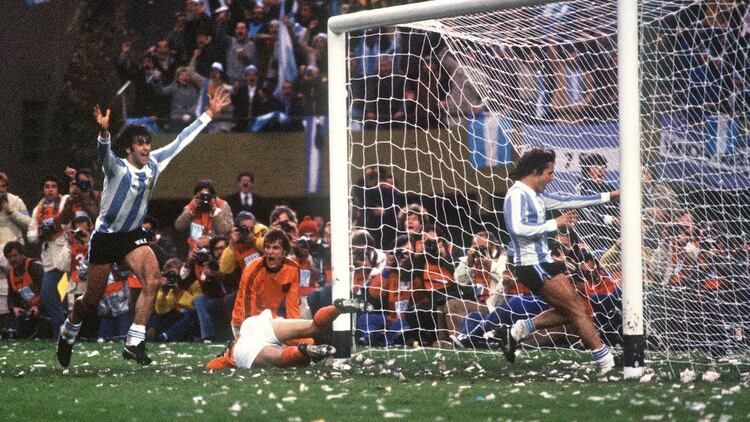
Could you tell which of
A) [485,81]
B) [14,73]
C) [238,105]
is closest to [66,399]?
[485,81]

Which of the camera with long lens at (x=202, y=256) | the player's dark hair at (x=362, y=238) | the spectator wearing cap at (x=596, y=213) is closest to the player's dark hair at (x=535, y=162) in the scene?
the spectator wearing cap at (x=596, y=213)

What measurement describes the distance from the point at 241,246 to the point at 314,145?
336 cm

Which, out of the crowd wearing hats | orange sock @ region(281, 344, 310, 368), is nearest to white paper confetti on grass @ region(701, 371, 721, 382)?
orange sock @ region(281, 344, 310, 368)

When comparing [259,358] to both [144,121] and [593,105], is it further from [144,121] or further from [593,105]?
[144,121]

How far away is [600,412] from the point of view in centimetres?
677

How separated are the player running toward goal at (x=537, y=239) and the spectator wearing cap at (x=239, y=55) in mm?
7534

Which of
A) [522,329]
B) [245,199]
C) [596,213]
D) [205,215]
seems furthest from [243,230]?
[522,329]

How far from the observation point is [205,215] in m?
14.2

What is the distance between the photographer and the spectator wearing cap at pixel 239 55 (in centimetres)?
1686

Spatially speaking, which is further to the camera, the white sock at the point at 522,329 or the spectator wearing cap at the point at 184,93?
the spectator wearing cap at the point at 184,93

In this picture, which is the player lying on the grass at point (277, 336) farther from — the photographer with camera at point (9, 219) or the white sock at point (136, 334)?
the photographer with camera at point (9, 219)

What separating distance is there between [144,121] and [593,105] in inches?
271

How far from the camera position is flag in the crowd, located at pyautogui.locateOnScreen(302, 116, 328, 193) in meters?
16.4

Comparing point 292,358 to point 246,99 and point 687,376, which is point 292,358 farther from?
point 246,99
